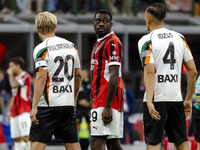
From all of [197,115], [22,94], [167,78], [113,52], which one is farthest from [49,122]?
[22,94]

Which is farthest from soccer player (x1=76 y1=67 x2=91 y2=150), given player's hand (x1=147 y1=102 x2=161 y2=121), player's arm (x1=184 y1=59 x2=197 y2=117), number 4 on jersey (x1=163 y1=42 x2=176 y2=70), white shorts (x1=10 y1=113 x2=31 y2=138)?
player's hand (x1=147 y1=102 x2=161 y2=121)

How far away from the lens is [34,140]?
7016 millimetres

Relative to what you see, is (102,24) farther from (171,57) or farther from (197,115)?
(197,115)

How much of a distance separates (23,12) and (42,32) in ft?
44.2

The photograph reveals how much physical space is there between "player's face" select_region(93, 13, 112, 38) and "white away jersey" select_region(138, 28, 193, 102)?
1.88 feet

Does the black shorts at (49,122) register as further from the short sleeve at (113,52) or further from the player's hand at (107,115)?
the short sleeve at (113,52)

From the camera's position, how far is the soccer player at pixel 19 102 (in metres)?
11.5

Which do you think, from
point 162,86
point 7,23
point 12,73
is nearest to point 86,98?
point 12,73

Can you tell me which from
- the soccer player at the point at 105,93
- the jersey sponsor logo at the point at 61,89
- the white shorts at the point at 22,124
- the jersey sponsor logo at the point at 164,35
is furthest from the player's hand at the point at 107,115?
the white shorts at the point at 22,124

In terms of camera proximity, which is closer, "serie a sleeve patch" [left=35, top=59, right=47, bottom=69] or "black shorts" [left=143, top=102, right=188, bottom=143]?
"black shorts" [left=143, top=102, right=188, bottom=143]

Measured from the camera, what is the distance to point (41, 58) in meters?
6.98

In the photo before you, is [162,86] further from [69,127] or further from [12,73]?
[12,73]

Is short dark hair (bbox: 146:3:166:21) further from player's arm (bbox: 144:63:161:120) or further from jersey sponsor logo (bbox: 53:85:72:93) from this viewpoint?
jersey sponsor logo (bbox: 53:85:72:93)

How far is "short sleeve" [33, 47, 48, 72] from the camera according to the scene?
6938mm
